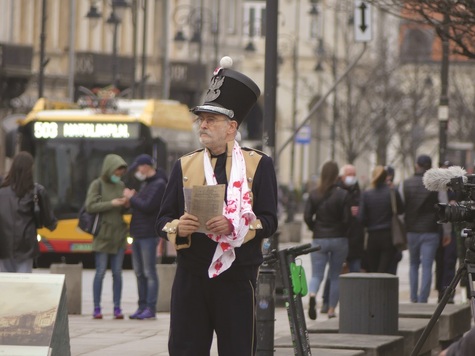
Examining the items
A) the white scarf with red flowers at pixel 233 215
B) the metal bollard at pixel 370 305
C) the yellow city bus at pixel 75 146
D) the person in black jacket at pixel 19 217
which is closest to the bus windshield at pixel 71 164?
the yellow city bus at pixel 75 146

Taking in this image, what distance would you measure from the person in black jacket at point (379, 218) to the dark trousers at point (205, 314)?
11514mm

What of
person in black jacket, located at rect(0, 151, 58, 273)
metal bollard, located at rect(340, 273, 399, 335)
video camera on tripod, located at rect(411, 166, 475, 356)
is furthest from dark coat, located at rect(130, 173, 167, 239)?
video camera on tripod, located at rect(411, 166, 475, 356)

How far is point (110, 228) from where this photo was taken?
739 inches

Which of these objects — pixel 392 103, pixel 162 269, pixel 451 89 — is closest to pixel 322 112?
pixel 451 89

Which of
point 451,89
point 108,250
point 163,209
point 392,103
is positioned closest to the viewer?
point 163,209

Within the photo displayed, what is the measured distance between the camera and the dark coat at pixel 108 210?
18703 mm

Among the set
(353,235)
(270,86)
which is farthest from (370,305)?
(353,235)

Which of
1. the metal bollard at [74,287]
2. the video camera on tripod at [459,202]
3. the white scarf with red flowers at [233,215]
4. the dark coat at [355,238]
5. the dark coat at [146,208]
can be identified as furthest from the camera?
the dark coat at [355,238]

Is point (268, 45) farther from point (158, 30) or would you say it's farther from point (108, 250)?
point (158, 30)

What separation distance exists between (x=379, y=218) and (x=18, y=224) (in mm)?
5589

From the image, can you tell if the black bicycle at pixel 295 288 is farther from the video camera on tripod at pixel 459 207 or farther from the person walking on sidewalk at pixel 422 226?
the person walking on sidewalk at pixel 422 226

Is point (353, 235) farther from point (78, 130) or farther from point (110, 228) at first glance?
point (78, 130)

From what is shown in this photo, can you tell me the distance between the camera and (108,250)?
61.3 feet

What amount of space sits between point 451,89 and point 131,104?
39996 mm
